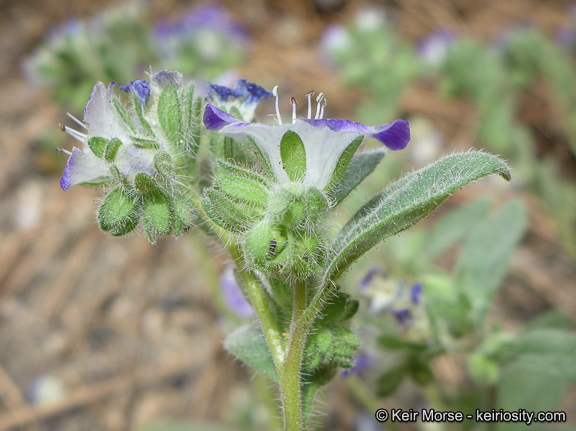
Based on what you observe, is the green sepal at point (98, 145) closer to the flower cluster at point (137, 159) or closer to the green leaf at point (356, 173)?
the flower cluster at point (137, 159)

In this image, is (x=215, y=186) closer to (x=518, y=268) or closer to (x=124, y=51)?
(x=124, y=51)

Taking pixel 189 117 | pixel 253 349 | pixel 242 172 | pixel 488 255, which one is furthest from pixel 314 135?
pixel 488 255

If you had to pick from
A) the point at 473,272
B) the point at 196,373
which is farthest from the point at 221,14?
the point at 473,272

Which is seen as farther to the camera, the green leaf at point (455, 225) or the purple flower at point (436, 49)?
the purple flower at point (436, 49)

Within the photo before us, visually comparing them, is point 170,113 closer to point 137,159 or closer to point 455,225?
point 137,159

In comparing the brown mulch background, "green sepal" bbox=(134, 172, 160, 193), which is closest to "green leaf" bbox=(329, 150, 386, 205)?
"green sepal" bbox=(134, 172, 160, 193)

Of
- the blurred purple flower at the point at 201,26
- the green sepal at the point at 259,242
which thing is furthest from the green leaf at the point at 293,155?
the blurred purple flower at the point at 201,26

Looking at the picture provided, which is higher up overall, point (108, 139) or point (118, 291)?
point (118, 291)
